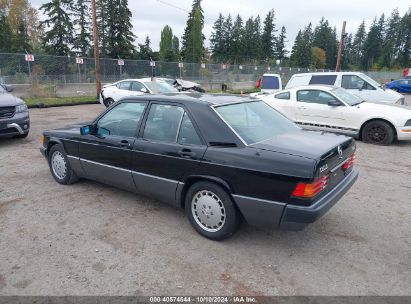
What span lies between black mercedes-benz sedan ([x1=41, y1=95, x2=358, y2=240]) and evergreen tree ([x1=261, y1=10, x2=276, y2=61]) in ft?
284

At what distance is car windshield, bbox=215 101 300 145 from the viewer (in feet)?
11.8

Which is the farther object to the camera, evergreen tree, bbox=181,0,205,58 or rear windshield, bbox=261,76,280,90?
evergreen tree, bbox=181,0,205,58

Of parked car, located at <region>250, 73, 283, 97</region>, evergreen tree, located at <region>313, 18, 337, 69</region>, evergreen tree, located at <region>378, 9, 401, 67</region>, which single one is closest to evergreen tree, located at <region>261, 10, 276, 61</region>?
evergreen tree, located at <region>313, 18, 337, 69</region>

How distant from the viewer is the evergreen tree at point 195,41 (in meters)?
57.8

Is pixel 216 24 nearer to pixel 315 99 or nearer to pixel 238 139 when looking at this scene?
pixel 315 99

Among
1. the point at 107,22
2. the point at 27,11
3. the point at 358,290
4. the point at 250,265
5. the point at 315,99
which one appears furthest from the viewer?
the point at 27,11

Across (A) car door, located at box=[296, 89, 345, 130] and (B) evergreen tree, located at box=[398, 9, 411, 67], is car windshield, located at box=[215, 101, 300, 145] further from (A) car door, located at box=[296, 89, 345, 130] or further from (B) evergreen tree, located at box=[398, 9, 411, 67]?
(B) evergreen tree, located at box=[398, 9, 411, 67]

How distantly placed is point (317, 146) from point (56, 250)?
9.69 ft

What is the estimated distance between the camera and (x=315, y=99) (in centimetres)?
905

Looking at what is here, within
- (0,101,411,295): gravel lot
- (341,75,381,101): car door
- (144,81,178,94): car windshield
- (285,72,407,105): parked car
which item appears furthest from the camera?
(144,81,178,94): car windshield

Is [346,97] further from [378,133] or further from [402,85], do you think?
[402,85]

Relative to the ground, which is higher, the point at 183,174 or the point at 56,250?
the point at 183,174

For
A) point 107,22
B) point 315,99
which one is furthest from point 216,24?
point 315,99

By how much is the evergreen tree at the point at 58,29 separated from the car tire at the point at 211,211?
51.4 meters
